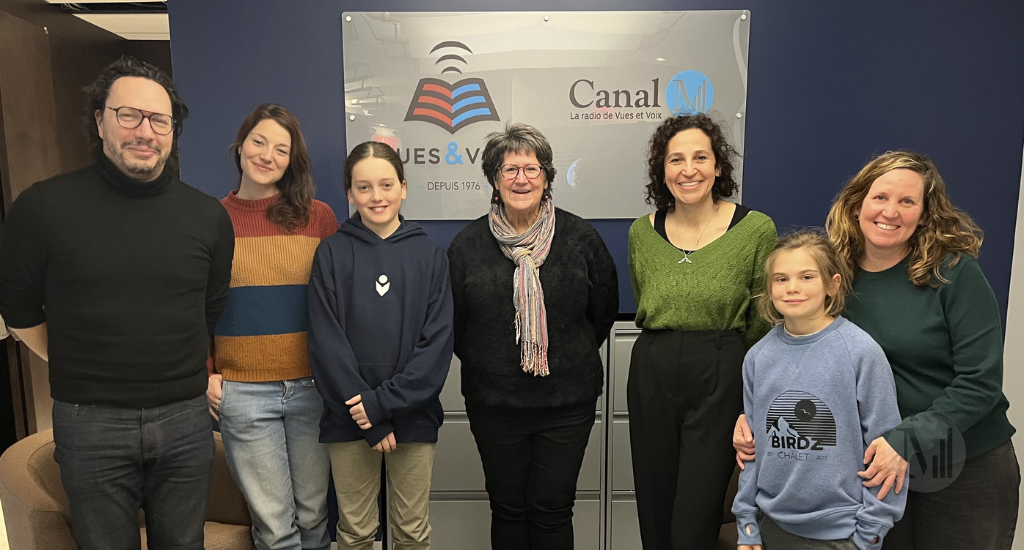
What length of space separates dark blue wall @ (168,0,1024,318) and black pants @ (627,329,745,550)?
3.41 ft

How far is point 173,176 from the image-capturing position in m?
1.68

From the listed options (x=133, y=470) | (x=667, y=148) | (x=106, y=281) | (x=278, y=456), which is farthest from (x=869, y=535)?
(x=106, y=281)

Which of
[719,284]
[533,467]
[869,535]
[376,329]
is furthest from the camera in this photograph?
[533,467]

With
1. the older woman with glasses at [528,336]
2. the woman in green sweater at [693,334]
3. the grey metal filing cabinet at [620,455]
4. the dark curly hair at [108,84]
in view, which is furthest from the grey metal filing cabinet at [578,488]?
the dark curly hair at [108,84]

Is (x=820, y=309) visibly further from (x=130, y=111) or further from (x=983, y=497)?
(x=130, y=111)

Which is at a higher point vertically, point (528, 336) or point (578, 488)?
point (528, 336)

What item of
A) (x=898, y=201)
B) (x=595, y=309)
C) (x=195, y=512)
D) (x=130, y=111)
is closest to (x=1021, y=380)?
(x=898, y=201)

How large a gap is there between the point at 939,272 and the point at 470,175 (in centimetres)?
185

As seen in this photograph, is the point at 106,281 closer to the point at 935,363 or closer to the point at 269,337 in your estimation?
the point at 269,337

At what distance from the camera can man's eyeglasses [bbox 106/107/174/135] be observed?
1547mm

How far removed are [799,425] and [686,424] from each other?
0.33 meters

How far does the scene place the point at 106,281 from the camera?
59.6 inches

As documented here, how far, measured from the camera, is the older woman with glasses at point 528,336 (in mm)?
1921

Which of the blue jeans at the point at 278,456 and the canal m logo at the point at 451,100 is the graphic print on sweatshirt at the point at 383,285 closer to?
the blue jeans at the point at 278,456
